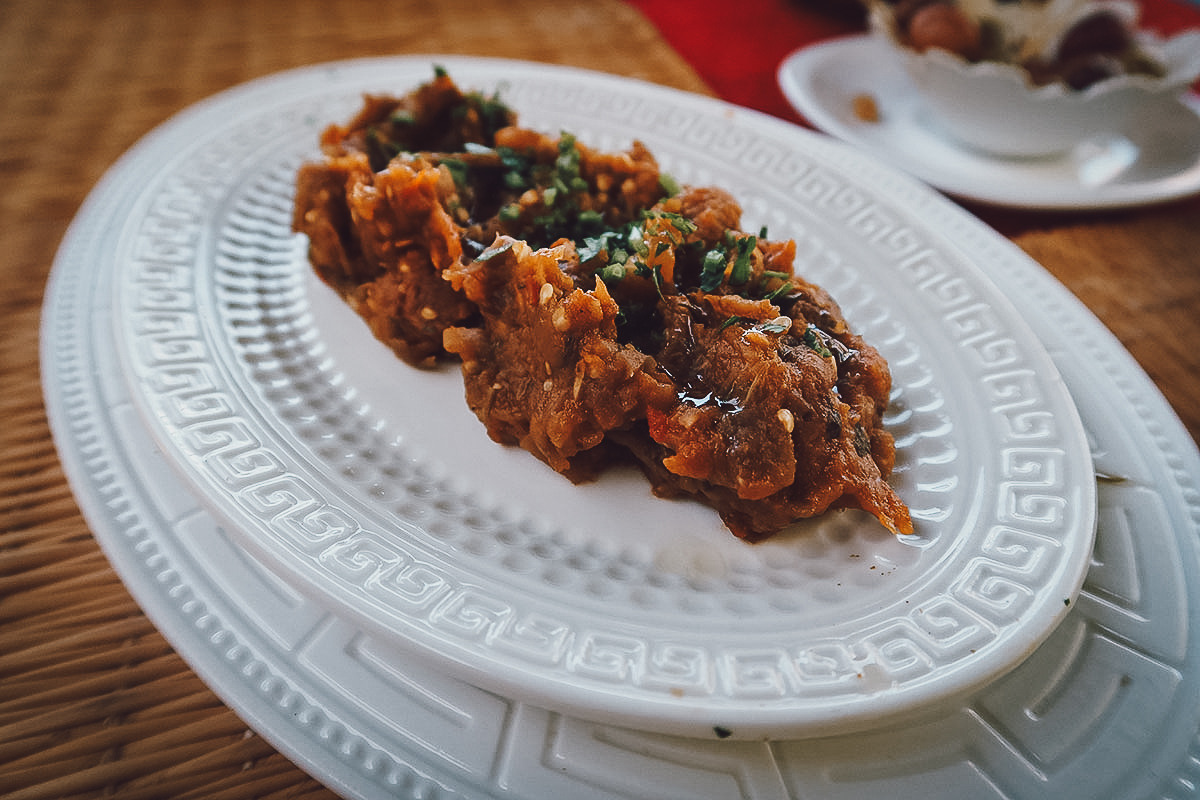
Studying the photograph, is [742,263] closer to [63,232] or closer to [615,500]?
[615,500]

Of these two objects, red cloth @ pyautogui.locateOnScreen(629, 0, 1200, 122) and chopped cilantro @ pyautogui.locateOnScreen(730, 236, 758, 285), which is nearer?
chopped cilantro @ pyautogui.locateOnScreen(730, 236, 758, 285)

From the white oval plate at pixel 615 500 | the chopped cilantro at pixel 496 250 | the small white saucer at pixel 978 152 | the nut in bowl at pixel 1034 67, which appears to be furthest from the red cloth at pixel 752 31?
the chopped cilantro at pixel 496 250

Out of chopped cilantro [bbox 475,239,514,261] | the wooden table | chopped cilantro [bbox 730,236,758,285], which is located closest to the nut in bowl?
the wooden table

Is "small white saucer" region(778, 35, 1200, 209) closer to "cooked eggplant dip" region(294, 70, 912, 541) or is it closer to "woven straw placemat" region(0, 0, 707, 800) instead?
"woven straw placemat" region(0, 0, 707, 800)

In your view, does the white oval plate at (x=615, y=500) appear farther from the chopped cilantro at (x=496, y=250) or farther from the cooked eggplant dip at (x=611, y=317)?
the chopped cilantro at (x=496, y=250)

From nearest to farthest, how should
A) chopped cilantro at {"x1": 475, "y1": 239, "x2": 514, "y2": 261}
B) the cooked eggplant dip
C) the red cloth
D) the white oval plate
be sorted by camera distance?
the white oval plate
the cooked eggplant dip
chopped cilantro at {"x1": 475, "y1": 239, "x2": 514, "y2": 261}
the red cloth

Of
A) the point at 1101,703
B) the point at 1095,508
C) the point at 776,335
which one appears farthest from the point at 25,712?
the point at 1095,508

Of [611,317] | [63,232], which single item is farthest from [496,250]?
[63,232]

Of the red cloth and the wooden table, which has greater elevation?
the red cloth
